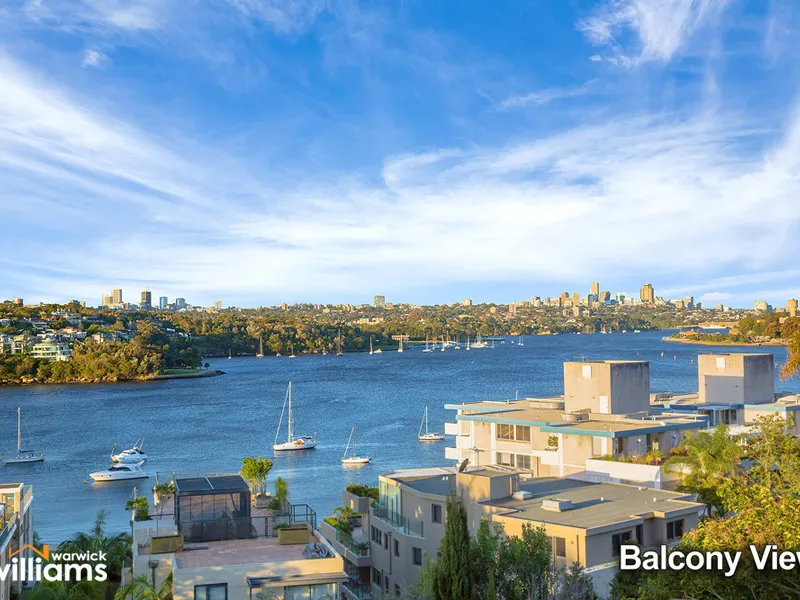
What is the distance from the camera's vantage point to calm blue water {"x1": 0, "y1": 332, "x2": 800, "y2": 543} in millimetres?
49000

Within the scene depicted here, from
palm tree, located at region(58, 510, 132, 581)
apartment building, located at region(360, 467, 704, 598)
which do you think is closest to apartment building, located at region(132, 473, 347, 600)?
apartment building, located at region(360, 467, 704, 598)

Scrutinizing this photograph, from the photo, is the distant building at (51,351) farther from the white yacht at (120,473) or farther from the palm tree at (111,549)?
the palm tree at (111,549)

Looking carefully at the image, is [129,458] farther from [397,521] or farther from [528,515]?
[528,515]

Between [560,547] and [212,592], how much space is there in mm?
6216

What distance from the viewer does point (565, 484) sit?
20422mm

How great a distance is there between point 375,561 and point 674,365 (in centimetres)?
12542

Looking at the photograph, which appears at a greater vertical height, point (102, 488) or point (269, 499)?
point (269, 499)

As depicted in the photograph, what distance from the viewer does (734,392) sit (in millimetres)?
30000

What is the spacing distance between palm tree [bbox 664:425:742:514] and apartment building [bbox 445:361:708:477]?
6.87ft

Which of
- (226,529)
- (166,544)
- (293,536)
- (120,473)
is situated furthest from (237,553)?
(120,473)

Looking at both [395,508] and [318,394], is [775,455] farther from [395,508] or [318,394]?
[318,394]

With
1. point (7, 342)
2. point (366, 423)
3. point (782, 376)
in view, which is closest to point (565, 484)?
point (782, 376)

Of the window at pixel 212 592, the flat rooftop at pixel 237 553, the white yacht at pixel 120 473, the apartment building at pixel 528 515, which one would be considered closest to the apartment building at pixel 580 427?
the apartment building at pixel 528 515

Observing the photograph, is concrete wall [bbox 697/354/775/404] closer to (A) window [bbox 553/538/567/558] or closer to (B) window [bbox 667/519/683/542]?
(B) window [bbox 667/519/683/542]
